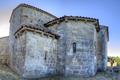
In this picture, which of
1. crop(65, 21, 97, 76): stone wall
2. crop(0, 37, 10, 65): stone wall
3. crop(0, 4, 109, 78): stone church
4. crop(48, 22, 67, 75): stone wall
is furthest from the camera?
crop(0, 37, 10, 65): stone wall

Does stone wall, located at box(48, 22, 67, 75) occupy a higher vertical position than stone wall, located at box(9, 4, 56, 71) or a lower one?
lower

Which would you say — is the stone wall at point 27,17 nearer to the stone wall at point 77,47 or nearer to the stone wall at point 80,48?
the stone wall at point 77,47

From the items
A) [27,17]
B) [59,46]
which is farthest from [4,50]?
[59,46]

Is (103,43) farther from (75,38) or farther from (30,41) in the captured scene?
(30,41)

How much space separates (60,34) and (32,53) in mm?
3810

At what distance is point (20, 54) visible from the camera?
14.9 meters

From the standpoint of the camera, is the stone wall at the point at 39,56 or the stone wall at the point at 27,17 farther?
the stone wall at the point at 27,17

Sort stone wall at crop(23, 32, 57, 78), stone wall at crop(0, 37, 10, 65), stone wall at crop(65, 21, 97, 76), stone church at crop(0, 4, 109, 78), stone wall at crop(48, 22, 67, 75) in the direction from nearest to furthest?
stone wall at crop(23, 32, 57, 78) → stone church at crop(0, 4, 109, 78) → stone wall at crop(65, 21, 97, 76) → stone wall at crop(48, 22, 67, 75) → stone wall at crop(0, 37, 10, 65)

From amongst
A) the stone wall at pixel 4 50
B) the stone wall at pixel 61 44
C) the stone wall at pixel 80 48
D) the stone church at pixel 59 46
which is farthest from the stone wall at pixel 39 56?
the stone wall at pixel 4 50

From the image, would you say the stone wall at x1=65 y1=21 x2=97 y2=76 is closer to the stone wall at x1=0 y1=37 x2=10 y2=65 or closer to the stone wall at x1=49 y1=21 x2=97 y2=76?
the stone wall at x1=49 y1=21 x2=97 y2=76

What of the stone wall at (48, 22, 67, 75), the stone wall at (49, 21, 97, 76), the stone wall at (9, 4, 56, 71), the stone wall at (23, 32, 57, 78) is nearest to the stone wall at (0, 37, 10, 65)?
the stone wall at (9, 4, 56, 71)

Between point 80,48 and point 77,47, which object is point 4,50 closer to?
point 77,47

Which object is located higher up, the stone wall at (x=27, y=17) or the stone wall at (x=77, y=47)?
the stone wall at (x=27, y=17)

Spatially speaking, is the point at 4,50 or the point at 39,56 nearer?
the point at 39,56
